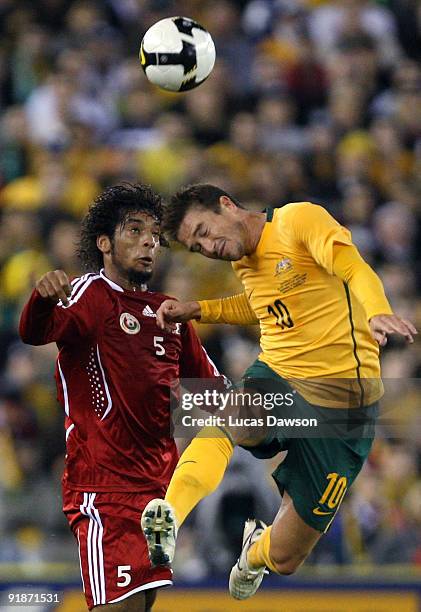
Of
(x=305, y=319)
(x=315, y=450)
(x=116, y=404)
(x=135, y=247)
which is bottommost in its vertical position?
(x=315, y=450)

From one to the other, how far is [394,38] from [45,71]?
306cm

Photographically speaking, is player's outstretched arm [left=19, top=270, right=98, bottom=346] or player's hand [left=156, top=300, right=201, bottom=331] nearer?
player's outstretched arm [left=19, top=270, right=98, bottom=346]

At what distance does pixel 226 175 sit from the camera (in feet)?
33.3

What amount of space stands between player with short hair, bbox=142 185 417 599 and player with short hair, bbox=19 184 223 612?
0.16 m

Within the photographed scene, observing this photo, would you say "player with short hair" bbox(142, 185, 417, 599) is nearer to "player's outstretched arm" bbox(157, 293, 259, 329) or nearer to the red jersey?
"player's outstretched arm" bbox(157, 293, 259, 329)

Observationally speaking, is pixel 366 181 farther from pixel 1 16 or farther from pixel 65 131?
pixel 1 16

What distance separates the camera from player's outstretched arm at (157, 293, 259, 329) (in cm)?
559

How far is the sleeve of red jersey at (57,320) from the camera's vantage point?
17.2 ft

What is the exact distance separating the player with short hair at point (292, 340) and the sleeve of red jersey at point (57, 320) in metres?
0.32

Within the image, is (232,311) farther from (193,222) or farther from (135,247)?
(135,247)

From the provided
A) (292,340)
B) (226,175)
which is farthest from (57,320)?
(226,175)

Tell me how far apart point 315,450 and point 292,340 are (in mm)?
495

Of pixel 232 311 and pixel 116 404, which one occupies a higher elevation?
pixel 232 311

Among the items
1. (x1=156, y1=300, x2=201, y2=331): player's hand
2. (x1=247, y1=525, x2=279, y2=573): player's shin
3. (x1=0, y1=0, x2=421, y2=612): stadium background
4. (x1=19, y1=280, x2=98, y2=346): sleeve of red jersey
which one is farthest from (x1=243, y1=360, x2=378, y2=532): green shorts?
(x1=0, y1=0, x2=421, y2=612): stadium background
